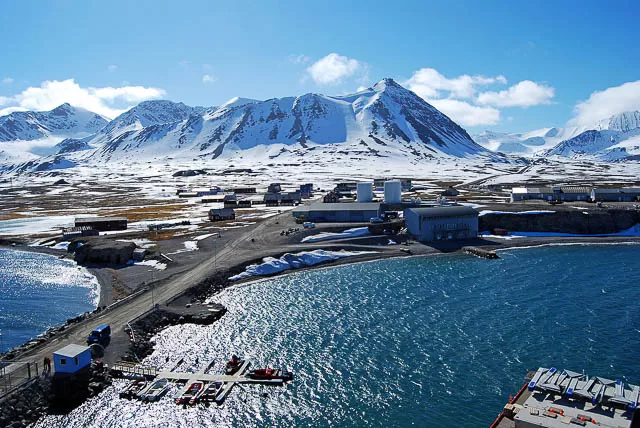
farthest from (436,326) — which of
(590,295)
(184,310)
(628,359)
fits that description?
(184,310)

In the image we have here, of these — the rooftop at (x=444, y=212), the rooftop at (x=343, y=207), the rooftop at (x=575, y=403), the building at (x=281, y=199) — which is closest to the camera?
the rooftop at (x=575, y=403)

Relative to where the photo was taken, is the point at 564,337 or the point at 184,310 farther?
the point at 184,310

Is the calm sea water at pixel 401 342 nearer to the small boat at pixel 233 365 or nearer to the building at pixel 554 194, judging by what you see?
the small boat at pixel 233 365

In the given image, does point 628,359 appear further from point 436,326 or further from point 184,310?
point 184,310

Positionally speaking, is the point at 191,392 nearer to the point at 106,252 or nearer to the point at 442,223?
the point at 106,252

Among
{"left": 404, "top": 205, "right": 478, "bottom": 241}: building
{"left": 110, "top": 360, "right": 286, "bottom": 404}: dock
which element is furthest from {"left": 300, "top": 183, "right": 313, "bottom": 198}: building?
{"left": 110, "top": 360, "right": 286, "bottom": 404}: dock

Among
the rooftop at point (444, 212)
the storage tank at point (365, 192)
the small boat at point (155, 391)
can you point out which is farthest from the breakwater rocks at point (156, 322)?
the storage tank at point (365, 192)
